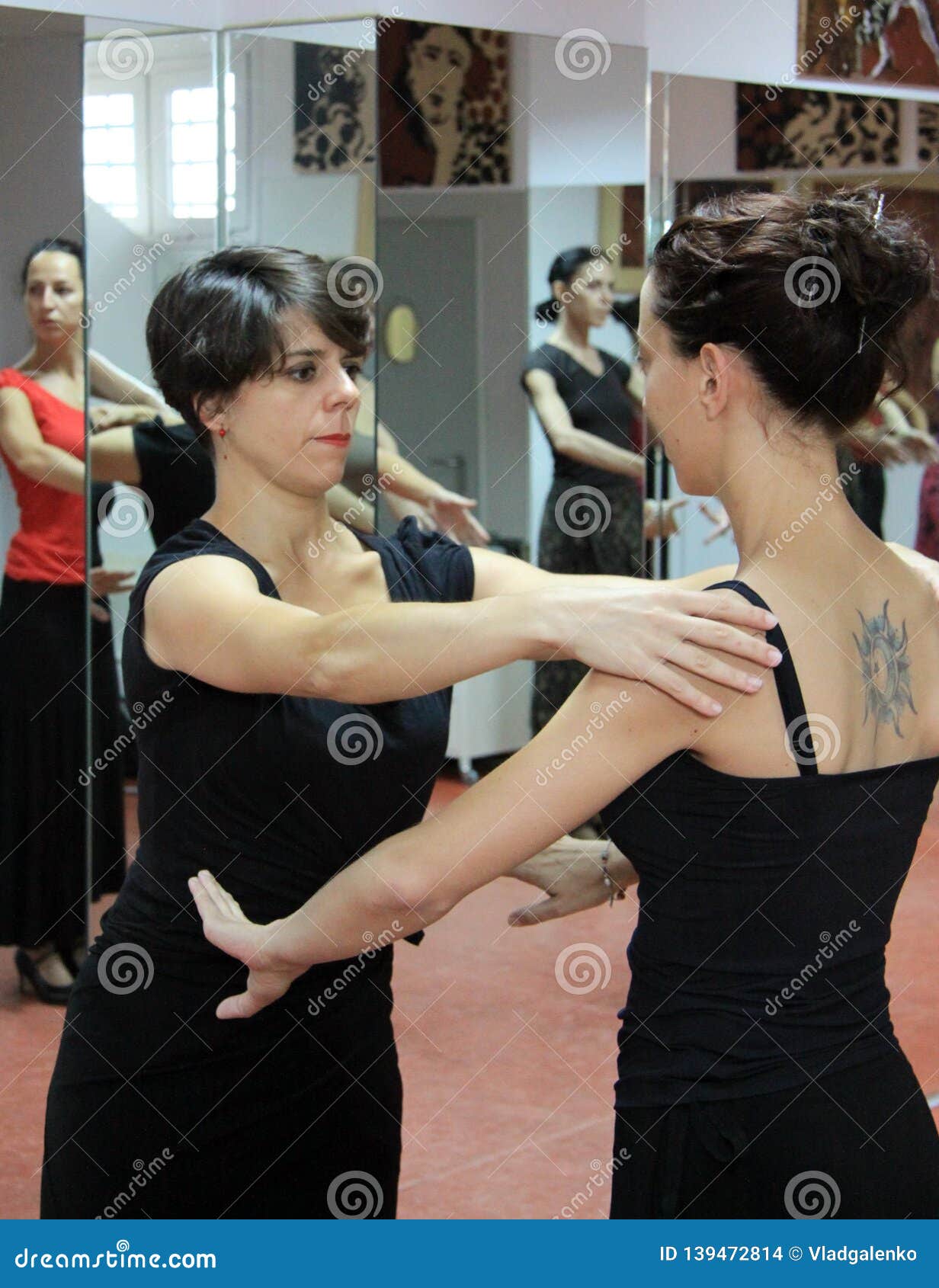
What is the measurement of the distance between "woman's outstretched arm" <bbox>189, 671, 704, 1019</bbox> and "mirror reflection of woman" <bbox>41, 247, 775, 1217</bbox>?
100mm

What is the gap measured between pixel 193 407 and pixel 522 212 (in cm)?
204

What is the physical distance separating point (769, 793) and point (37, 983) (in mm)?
1795

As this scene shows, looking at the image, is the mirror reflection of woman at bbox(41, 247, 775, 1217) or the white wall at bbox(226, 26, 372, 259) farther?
the white wall at bbox(226, 26, 372, 259)

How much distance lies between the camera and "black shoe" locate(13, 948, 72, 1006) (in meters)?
2.61

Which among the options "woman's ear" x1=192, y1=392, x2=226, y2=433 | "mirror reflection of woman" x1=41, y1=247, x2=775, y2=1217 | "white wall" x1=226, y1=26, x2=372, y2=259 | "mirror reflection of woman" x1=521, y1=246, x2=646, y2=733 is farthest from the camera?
"mirror reflection of woman" x1=521, y1=246, x2=646, y2=733

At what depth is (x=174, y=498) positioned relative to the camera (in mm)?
2678

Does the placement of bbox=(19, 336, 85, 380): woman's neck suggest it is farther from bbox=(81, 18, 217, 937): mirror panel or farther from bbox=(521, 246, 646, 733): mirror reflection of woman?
bbox=(521, 246, 646, 733): mirror reflection of woman

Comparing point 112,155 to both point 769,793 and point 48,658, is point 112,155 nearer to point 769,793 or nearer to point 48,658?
point 48,658

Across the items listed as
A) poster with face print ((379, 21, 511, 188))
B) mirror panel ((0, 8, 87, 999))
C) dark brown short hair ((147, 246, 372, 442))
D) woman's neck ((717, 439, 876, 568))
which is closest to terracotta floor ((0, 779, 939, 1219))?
mirror panel ((0, 8, 87, 999))

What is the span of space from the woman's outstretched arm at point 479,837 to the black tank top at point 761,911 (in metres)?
0.05

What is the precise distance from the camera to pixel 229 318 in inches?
66.8

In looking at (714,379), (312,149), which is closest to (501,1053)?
(312,149)

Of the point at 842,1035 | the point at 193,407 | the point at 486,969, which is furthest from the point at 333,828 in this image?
the point at 486,969

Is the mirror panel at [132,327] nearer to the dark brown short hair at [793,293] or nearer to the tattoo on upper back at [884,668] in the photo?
the dark brown short hair at [793,293]
